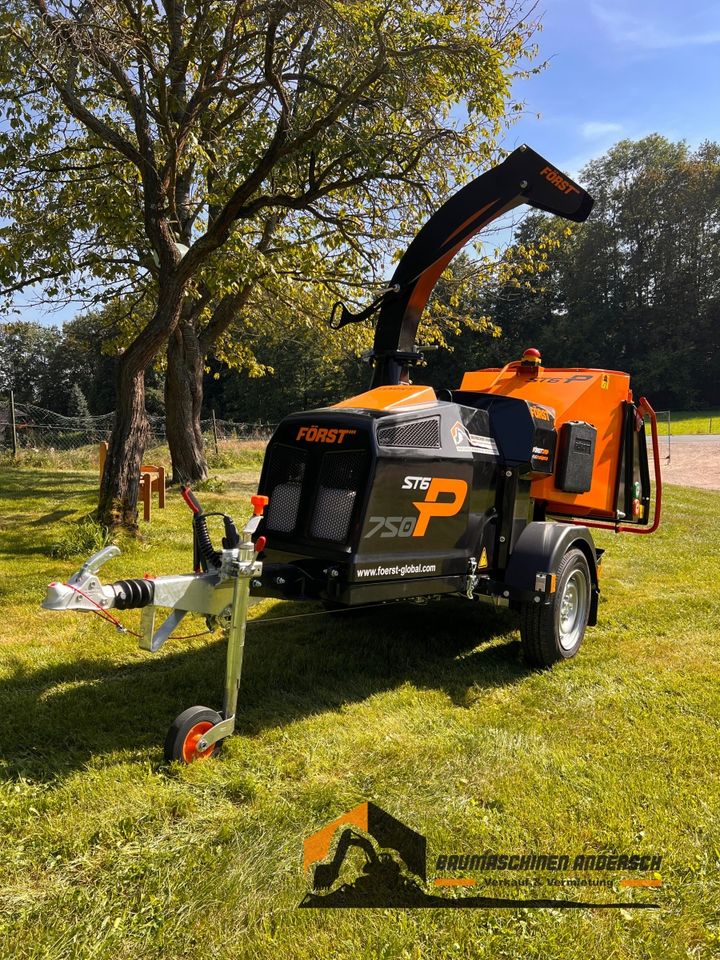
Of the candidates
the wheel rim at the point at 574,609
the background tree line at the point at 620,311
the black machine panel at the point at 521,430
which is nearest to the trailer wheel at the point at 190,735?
the black machine panel at the point at 521,430

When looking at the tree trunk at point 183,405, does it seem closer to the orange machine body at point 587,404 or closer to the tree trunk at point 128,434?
the tree trunk at point 128,434

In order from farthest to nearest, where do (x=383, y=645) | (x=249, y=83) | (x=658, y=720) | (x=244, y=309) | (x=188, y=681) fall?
1. (x=244, y=309)
2. (x=249, y=83)
3. (x=383, y=645)
4. (x=188, y=681)
5. (x=658, y=720)

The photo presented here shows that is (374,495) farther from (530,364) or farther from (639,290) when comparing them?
(639,290)

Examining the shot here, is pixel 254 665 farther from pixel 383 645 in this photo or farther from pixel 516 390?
pixel 516 390

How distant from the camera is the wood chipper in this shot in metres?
3.43

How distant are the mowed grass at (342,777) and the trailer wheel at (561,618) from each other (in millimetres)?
146

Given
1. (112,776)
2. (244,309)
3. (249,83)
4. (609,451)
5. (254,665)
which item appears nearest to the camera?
(112,776)

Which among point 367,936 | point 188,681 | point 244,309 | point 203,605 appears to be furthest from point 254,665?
point 244,309

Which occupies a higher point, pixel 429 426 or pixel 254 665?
pixel 429 426

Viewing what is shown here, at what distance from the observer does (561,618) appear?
5.08 m

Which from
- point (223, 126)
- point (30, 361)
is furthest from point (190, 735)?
point (30, 361)

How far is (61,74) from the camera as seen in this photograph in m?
7.77

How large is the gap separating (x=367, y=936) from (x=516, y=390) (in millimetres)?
4424

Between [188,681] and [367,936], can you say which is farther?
[188,681]
